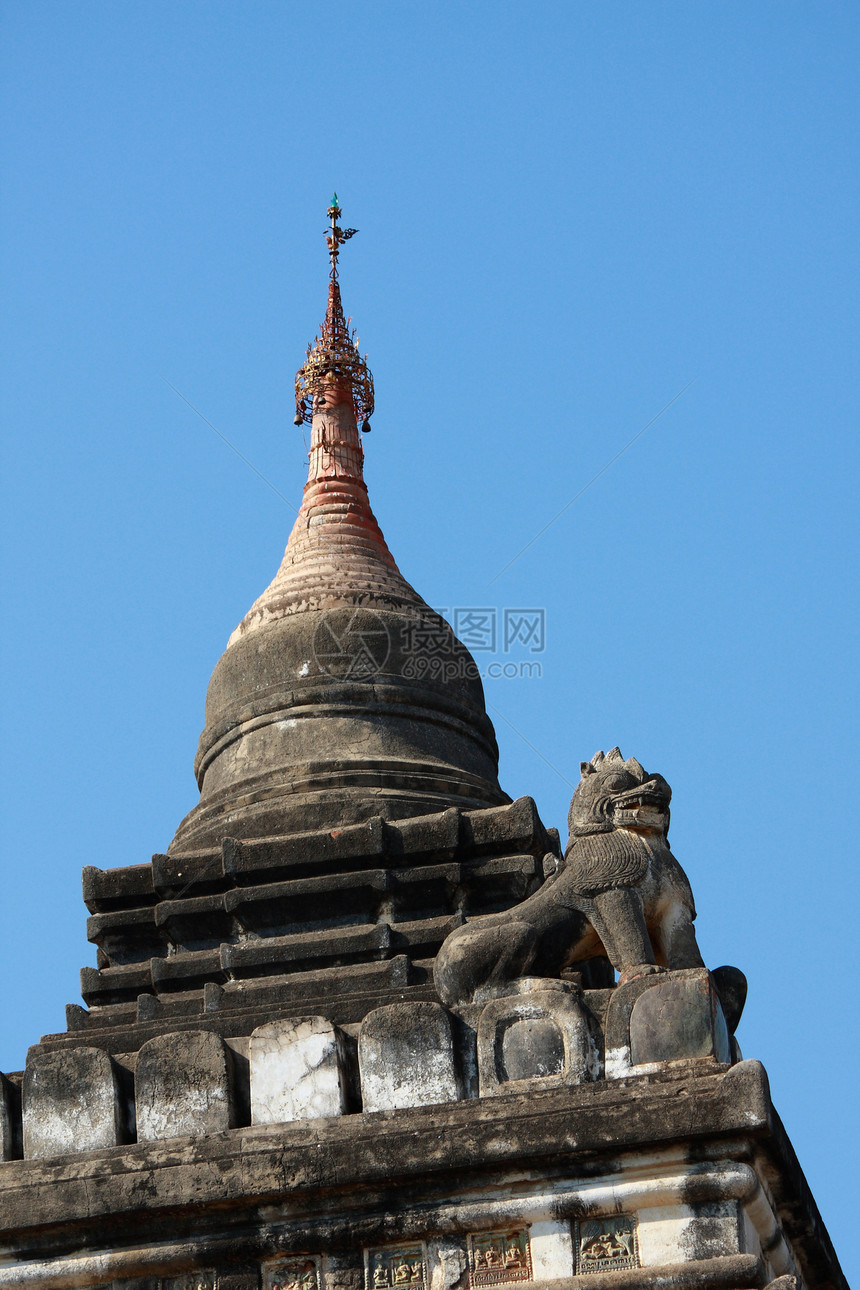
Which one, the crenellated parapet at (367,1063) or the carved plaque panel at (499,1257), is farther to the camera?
the crenellated parapet at (367,1063)

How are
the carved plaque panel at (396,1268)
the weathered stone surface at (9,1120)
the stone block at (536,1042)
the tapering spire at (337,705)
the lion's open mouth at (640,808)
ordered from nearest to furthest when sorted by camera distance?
1. the carved plaque panel at (396,1268)
2. the stone block at (536,1042)
3. the weathered stone surface at (9,1120)
4. the lion's open mouth at (640,808)
5. the tapering spire at (337,705)

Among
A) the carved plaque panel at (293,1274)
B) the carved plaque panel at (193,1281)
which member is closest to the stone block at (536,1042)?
the carved plaque panel at (293,1274)

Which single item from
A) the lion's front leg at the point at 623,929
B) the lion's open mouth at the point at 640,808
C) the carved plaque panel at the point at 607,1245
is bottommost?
the carved plaque panel at the point at 607,1245

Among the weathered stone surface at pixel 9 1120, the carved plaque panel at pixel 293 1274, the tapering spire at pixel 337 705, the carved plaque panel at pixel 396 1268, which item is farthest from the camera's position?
the tapering spire at pixel 337 705

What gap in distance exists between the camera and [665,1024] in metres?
11.5

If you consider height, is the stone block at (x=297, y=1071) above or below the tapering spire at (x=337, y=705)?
below

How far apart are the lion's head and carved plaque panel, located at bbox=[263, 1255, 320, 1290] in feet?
10.3

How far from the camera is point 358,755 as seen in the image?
18.5 meters

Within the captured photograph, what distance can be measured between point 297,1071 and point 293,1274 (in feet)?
3.61

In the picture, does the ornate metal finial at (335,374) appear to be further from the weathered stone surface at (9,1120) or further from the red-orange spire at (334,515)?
the weathered stone surface at (9,1120)

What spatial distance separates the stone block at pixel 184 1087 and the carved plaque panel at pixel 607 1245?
2.09m

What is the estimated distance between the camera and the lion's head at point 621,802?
13.0 metres

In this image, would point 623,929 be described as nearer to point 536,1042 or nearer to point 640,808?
point 640,808

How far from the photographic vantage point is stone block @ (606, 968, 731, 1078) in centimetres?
1141
